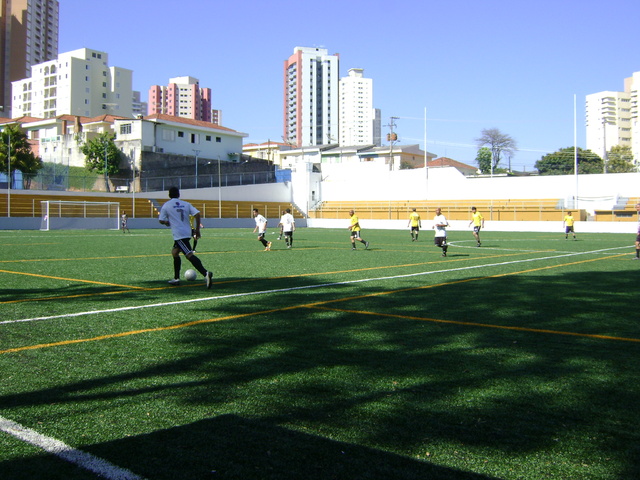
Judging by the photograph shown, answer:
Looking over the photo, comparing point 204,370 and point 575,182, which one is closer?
point 204,370

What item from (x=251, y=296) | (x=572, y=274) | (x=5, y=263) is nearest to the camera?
(x=251, y=296)

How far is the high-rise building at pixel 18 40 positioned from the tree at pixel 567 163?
102m

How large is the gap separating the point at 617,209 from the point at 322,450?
181 feet

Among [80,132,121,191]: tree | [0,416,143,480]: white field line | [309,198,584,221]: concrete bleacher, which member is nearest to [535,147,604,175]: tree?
[309,198,584,221]: concrete bleacher

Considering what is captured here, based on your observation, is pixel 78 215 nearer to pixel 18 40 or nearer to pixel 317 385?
pixel 317 385

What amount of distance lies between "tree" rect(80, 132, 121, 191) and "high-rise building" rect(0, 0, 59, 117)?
62790 mm

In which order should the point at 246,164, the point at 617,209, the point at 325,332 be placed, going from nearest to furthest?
the point at 325,332 < the point at 617,209 < the point at 246,164

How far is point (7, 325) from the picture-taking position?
725 centimetres

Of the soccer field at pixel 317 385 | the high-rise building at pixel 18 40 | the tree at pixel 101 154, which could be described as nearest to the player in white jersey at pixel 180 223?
the soccer field at pixel 317 385

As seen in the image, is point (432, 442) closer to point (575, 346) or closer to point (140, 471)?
point (140, 471)

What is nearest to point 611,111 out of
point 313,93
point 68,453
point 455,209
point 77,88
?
point 313,93

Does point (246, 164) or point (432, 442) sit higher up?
point (246, 164)

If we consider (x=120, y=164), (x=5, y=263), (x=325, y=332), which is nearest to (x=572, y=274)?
(x=325, y=332)

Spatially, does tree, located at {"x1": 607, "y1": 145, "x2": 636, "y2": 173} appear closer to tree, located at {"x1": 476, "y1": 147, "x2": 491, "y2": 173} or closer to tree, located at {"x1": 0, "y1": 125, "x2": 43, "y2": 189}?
tree, located at {"x1": 476, "y1": 147, "x2": 491, "y2": 173}
